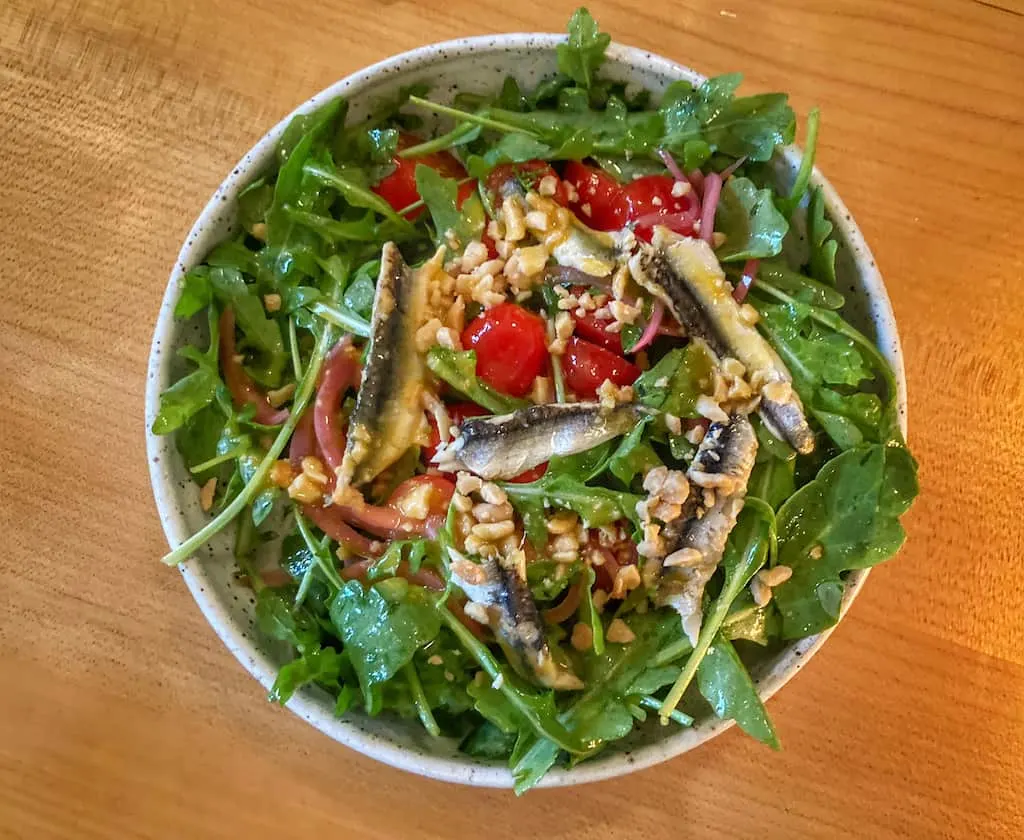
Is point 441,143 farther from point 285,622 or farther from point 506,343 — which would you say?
point 285,622

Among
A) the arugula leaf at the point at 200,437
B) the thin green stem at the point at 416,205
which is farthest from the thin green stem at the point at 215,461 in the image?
the thin green stem at the point at 416,205

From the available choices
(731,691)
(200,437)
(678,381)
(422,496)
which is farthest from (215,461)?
(731,691)

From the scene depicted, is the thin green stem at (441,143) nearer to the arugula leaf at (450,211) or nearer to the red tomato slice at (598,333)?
the arugula leaf at (450,211)

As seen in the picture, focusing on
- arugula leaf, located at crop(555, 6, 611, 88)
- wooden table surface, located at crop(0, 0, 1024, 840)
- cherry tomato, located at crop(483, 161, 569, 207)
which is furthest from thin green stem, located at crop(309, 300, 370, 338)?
arugula leaf, located at crop(555, 6, 611, 88)

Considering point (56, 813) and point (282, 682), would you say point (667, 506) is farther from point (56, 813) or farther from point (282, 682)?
point (56, 813)

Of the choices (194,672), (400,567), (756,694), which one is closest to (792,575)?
(756,694)

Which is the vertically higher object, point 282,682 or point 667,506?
point 667,506
